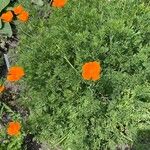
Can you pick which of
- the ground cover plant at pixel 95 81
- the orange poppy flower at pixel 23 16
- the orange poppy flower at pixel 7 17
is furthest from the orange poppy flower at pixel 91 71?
the orange poppy flower at pixel 7 17

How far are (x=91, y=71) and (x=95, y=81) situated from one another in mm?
261

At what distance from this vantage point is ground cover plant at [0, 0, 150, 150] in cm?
432

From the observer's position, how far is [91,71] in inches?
157

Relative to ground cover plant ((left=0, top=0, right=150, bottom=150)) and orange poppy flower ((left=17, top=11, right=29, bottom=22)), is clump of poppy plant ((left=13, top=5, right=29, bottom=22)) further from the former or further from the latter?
ground cover plant ((left=0, top=0, right=150, bottom=150))

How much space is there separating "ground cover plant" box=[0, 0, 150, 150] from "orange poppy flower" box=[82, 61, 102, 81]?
0.21 m

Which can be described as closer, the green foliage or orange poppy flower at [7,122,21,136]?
orange poppy flower at [7,122,21,136]

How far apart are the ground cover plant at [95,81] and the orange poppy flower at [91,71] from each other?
21cm

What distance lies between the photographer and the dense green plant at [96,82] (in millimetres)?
4324

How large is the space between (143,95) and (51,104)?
94cm

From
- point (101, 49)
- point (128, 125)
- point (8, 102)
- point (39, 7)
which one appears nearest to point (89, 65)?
point (101, 49)

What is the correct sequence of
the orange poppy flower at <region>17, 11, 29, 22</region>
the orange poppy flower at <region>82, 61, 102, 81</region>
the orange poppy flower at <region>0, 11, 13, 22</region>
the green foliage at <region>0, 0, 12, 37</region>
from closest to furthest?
→ the orange poppy flower at <region>82, 61, 102, 81</region>, the orange poppy flower at <region>17, 11, 29, 22</region>, the orange poppy flower at <region>0, 11, 13, 22</region>, the green foliage at <region>0, 0, 12, 37</region>

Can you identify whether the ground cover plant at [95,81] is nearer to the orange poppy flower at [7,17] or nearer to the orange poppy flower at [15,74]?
the orange poppy flower at [15,74]

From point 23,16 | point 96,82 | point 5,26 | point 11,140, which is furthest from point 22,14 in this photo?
point 11,140

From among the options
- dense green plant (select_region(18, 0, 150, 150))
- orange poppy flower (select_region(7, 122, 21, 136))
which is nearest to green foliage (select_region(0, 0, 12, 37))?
dense green plant (select_region(18, 0, 150, 150))
